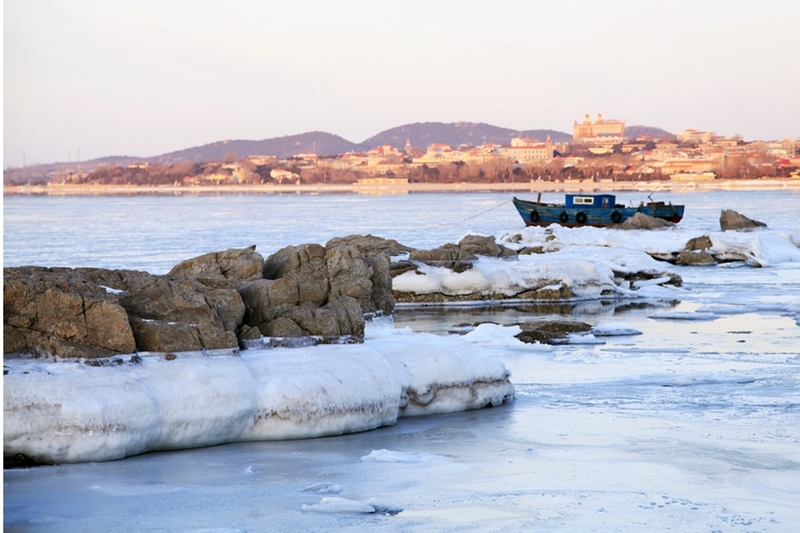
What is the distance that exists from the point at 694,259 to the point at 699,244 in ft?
4.79

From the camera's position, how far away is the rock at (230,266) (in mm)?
10672

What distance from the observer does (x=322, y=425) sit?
718 cm

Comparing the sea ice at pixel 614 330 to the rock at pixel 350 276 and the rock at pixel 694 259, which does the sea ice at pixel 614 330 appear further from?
the rock at pixel 694 259

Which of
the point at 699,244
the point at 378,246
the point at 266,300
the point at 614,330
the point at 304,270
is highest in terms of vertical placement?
the point at 304,270

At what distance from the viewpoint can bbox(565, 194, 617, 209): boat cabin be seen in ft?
149

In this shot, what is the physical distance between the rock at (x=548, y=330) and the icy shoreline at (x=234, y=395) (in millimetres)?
3841

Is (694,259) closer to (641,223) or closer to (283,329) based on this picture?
(641,223)

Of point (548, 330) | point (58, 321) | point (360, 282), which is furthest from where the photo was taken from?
point (548, 330)

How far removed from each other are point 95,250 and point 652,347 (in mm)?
25322

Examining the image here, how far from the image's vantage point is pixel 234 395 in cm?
682

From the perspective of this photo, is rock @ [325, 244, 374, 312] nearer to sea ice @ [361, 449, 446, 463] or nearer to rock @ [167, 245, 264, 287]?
rock @ [167, 245, 264, 287]

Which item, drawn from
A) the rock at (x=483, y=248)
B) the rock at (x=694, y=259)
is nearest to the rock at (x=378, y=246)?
the rock at (x=483, y=248)

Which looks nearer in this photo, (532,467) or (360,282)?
(532,467)

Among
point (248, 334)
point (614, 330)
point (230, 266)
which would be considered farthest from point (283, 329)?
point (614, 330)
